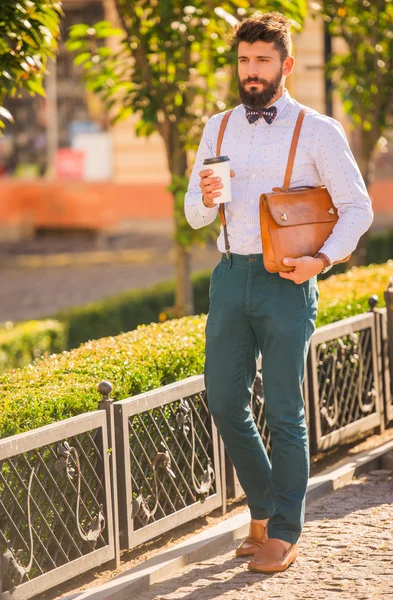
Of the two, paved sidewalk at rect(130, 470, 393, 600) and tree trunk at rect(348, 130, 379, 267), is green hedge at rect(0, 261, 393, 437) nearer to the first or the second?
paved sidewalk at rect(130, 470, 393, 600)

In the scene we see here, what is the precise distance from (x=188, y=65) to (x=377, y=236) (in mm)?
6328

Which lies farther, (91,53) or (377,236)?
(377,236)

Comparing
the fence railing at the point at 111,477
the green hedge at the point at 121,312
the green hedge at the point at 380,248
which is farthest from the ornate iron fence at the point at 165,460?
the green hedge at the point at 380,248

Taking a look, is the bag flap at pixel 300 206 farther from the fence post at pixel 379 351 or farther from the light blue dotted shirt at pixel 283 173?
the fence post at pixel 379 351

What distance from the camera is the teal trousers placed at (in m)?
4.48

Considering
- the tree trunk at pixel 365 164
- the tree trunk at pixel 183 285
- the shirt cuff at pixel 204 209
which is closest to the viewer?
the shirt cuff at pixel 204 209

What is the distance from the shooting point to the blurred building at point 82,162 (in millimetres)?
23562

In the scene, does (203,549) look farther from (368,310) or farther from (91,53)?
(91,53)

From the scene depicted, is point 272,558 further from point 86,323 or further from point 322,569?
point 86,323

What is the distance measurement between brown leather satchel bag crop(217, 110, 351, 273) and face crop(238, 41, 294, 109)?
167mm

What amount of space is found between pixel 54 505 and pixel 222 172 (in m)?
1.38

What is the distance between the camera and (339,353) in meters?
6.42

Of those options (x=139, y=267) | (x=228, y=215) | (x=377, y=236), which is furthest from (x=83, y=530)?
(x=139, y=267)

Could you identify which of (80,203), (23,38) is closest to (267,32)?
(23,38)
